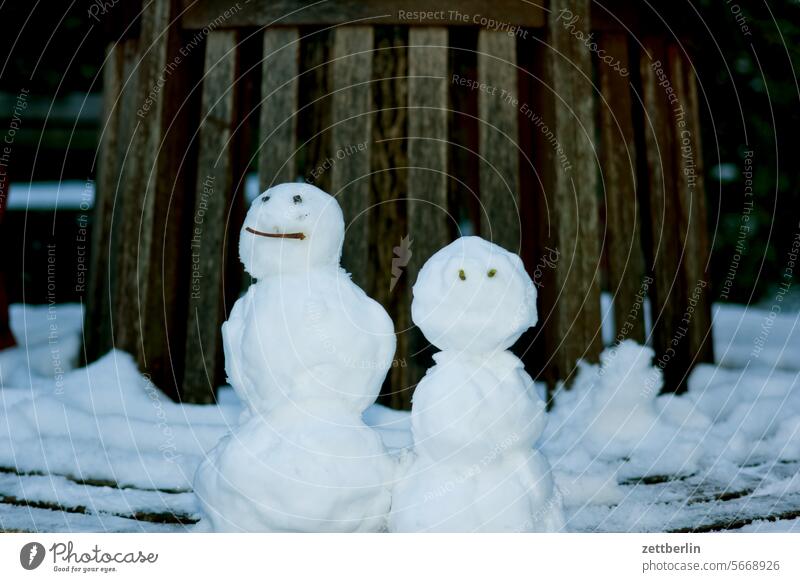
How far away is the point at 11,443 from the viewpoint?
2326 mm

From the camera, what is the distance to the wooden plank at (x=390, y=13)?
2.92 m

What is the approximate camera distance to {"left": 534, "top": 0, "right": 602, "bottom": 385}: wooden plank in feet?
9.33

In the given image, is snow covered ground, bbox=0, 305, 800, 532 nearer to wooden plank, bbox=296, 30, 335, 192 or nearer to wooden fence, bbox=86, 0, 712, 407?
wooden fence, bbox=86, 0, 712, 407

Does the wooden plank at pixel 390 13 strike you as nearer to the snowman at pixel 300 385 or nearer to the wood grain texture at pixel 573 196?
the wood grain texture at pixel 573 196

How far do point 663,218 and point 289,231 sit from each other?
196 cm

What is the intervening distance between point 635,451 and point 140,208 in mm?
2007

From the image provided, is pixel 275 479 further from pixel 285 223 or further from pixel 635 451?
pixel 635 451

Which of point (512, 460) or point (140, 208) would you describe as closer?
point (512, 460)

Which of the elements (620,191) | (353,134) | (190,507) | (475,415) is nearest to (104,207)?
(353,134)

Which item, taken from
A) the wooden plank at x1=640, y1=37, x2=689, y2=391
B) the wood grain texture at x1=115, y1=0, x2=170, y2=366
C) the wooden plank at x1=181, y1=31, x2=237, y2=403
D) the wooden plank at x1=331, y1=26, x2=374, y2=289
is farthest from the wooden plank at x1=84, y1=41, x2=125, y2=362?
the wooden plank at x1=640, y1=37, x2=689, y2=391

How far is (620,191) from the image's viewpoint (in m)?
3.14

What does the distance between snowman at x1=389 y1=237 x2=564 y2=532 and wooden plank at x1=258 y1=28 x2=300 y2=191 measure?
4.66 feet

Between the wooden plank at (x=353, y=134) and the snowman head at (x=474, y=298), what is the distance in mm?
1217

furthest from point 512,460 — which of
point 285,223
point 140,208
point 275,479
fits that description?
point 140,208
